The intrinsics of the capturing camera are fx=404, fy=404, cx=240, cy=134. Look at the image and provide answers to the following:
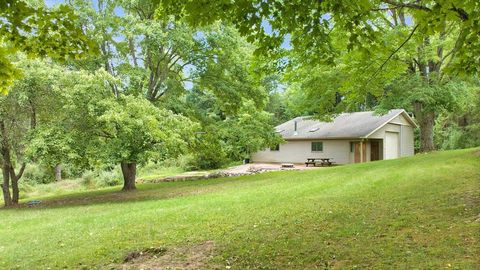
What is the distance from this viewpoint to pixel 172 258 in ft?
21.2

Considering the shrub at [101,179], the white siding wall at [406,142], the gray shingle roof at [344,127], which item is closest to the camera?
the shrub at [101,179]

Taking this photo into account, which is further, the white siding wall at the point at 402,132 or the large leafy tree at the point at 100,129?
the white siding wall at the point at 402,132

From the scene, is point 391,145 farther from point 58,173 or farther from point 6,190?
point 58,173

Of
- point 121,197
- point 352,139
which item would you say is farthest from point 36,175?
point 352,139

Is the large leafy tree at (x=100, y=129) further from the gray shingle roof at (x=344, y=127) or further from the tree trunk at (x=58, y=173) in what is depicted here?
the tree trunk at (x=58, y=173)

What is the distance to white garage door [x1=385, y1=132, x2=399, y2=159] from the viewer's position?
32531 millimetres

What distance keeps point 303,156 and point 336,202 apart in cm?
2443

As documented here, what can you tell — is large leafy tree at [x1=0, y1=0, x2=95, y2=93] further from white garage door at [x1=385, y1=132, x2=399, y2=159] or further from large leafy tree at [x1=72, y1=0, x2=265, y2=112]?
white garage door at [x1=385, y1=132, x2=399, y2=159]

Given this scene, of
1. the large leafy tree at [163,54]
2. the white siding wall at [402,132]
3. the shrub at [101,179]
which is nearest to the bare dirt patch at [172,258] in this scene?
the large leafy tree at [163,54]

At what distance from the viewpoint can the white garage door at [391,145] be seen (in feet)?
107

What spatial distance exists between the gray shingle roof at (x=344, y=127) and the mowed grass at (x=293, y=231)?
1774 cm

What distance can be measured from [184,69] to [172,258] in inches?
660

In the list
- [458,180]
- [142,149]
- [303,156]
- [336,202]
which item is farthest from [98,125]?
[303,156]

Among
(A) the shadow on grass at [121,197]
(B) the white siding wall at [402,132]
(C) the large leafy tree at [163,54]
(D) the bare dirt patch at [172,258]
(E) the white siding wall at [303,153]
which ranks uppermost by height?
(C) the large leafy tree at [163,54]
